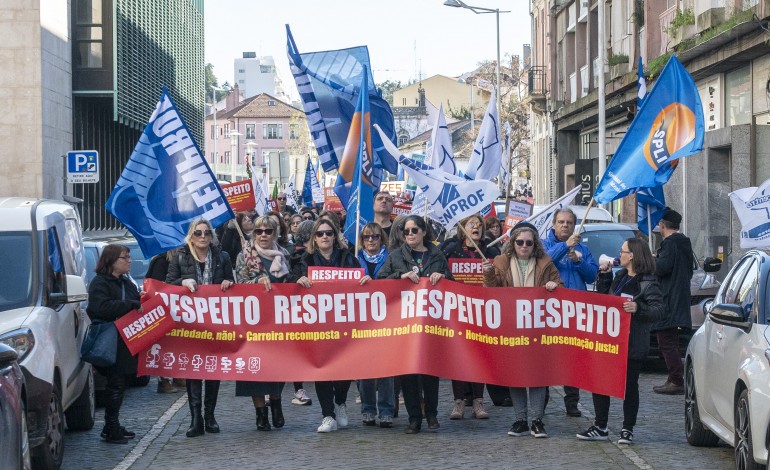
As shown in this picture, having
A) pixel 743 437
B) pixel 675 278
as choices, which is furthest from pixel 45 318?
pixel 675 278

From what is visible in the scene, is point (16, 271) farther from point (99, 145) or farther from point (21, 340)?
point (99, 145)

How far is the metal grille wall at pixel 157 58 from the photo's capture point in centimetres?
4625

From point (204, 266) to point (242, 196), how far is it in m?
9.46

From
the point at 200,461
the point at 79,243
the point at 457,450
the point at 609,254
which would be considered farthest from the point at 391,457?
the point at 609,254

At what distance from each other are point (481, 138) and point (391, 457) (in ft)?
29.7

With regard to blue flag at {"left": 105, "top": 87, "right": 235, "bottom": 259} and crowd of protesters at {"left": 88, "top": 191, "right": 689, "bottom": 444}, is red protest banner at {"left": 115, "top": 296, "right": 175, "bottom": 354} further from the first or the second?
blue flag at {"left": 105, "top": 87, "right": 235, "bottom": 259}

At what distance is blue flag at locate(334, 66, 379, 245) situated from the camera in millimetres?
13562

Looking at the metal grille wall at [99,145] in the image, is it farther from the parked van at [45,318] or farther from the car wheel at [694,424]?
the car wheel at [694,424]

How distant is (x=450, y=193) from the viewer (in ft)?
42.7

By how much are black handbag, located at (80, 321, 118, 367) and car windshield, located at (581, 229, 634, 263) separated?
27.3ft

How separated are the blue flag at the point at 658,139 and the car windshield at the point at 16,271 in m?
5.59

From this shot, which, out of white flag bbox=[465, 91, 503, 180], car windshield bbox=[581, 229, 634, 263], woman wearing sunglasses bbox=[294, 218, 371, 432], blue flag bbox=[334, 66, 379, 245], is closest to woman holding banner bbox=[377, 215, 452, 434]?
woman wearing sunglasses bbox=[294, 218, 371, 432]

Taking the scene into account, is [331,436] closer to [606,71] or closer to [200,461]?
[200,461]

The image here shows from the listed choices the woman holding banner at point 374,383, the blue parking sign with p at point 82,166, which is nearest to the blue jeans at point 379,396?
the woman holding banner at point 374,383
